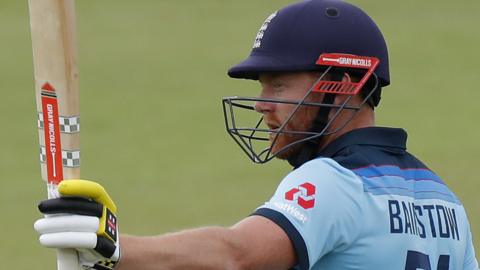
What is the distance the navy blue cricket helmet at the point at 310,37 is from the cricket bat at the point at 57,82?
0.78 m

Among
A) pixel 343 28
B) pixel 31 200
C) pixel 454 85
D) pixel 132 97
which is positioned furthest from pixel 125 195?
pixel 343 28

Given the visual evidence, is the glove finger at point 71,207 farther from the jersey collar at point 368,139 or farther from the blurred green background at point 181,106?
the blurred green background at point 181,106

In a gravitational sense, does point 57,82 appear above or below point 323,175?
above

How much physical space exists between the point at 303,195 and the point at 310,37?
76cm

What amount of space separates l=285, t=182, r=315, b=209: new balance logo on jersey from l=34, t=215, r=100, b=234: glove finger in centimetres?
74

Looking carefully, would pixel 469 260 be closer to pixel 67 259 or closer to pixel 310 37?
pixel 310 37

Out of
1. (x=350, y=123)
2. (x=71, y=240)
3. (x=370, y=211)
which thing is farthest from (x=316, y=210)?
(x=71, y=240)

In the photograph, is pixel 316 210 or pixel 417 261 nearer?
pixel 316 210

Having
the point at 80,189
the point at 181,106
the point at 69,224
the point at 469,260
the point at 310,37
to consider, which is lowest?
the point at 181,106

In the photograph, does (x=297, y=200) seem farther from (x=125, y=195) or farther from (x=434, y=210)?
(x=125, y=195)

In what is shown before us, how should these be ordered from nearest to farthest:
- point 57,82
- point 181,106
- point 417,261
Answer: point 57,82 < point 417,261 < point 181,106

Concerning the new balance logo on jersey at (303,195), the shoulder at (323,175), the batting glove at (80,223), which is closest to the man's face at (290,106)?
the shoulder at (323,175)

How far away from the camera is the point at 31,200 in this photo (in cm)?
1362

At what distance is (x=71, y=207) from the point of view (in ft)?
14.2
